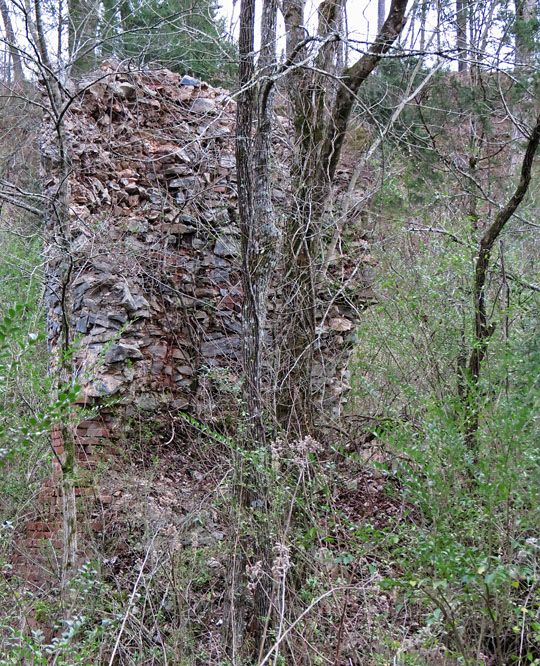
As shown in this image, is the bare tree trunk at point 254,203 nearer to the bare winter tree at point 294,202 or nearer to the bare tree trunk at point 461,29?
the bare winter tree at point 294,202

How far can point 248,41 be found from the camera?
465 centimetres

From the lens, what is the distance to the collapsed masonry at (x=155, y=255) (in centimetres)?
604

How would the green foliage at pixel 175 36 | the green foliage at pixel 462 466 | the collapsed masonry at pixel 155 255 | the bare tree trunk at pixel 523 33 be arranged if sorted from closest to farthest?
1. the green foliage at pixel 462 466
2. the green foliage at pixel 175 36
3. the collapsed masonry at pixel 155 255
4. the bare tree trunk at pixel 523 33

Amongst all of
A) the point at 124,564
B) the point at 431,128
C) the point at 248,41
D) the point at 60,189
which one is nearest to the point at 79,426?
the point at 124,564

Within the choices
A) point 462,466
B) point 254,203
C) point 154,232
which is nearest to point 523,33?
point 254,203

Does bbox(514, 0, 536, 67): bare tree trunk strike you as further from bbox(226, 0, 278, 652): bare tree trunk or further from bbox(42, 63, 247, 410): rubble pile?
bbox(226, 0, 278, 652): bare tree trunk

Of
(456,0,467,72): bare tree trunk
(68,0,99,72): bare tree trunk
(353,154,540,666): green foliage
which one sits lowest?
(353,154,540,666): green foliage

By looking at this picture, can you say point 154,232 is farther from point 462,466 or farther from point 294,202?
point 462,466

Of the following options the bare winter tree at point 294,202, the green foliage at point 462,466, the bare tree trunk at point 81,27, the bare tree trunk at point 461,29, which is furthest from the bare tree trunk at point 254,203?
the bare tree trunk at point 461,29

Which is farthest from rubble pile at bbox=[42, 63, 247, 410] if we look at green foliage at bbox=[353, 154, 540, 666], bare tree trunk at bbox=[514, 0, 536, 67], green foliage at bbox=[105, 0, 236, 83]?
bare tree trunk at bbox=[514, 0, 536, 67]

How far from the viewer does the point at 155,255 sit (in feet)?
21.5

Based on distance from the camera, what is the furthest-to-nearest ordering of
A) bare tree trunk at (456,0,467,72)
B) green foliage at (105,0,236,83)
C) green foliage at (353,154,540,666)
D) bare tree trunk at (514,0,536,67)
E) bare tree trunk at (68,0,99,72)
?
1. bare tree trunk at (514,0,536,67)
2. bare tree trunk at (456,0,467,72)
3. green foliage at (105,0,236,83)
4. bare tree trunk at (68,0,99,72)
5. green foliage at (353,154,540,666)

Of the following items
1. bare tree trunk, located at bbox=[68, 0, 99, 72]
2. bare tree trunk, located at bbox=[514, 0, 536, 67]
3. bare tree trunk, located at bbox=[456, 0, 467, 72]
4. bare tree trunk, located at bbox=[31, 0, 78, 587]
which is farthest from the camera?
bare tree trunk, located at bbox=[514, 0, 536, 67]

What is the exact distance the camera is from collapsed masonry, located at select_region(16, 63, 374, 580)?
6035 millimetres
